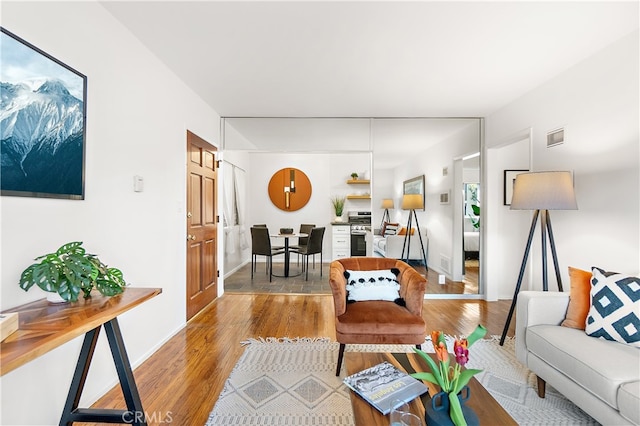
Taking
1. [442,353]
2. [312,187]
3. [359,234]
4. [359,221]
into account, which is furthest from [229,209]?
[442,353]

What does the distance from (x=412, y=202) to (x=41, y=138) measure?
4.24 metres

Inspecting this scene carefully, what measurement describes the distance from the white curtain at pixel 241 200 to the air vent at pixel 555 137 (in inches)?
183

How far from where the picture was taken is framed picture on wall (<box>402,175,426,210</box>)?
5199 millimetres

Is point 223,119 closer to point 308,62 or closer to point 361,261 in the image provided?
point 308,62

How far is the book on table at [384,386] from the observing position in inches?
51.7

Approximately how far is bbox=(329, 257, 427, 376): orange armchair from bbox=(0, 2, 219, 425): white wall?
1.54 m

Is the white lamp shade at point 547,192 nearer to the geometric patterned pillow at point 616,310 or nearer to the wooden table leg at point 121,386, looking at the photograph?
the geometric patterned pillow at point 616,310

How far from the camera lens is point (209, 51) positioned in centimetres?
252

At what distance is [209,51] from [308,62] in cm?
82

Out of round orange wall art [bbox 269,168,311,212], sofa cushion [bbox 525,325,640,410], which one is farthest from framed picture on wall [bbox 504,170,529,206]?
round orange wall art [bbox 269,168,311,212]

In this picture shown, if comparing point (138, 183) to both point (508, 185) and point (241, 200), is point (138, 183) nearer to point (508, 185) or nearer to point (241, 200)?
point (241, 200)

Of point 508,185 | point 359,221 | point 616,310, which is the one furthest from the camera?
point 359,221

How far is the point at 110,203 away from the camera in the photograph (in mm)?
2086

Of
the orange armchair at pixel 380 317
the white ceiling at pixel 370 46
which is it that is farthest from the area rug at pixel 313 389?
the white ceiling at pixel 370 46
